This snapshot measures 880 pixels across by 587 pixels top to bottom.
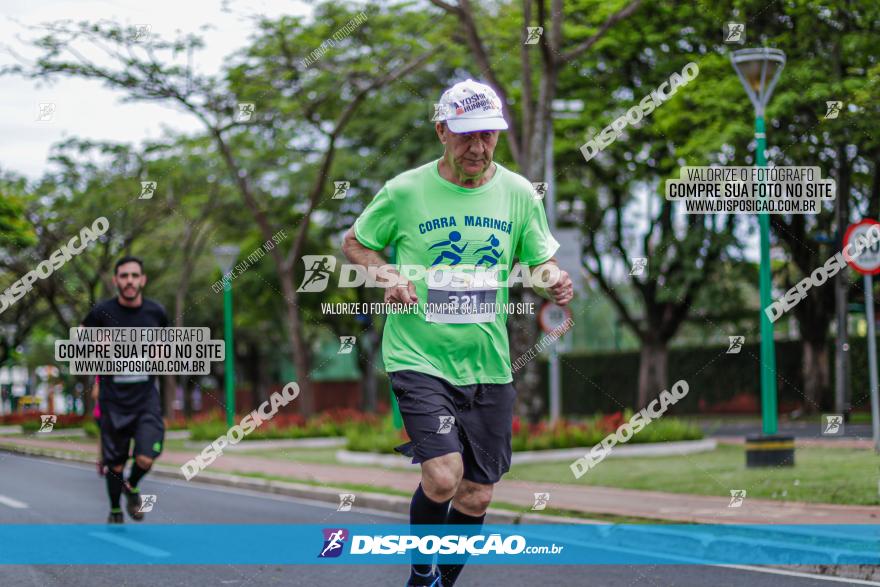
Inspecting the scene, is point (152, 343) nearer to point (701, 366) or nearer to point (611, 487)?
point (611, 487)

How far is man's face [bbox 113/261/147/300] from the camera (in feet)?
30.5

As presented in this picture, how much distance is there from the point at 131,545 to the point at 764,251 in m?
7.61

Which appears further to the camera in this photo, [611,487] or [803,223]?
[803,223]

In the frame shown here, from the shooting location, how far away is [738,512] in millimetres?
9055

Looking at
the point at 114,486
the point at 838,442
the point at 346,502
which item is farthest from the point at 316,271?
the point at 114,486

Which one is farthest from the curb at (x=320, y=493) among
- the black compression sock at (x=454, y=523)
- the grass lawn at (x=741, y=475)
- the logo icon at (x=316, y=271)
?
the logo icon at (x=316, y=271)

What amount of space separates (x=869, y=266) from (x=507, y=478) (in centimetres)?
463

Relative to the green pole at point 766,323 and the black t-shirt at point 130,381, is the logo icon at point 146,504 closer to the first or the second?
the black t-shirt at point 130,381

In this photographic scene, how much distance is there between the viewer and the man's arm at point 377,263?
4.81 m

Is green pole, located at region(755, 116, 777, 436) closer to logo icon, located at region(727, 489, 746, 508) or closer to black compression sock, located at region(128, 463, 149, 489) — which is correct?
logo icon, located at region(727, 489, 746, 508)

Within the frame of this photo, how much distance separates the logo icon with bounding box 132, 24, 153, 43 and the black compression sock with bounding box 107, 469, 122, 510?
512 inches

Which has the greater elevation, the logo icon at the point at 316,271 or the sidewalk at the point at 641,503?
the logo icon at the point at 316,271

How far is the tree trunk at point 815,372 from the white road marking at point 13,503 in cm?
2094

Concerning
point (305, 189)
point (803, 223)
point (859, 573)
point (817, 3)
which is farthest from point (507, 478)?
point (305, 189)
